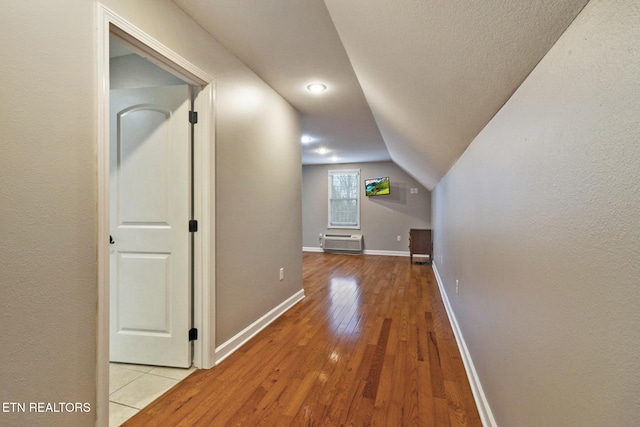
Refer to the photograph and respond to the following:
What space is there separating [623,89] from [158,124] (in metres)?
2.24

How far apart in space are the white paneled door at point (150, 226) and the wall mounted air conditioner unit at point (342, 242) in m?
5.59

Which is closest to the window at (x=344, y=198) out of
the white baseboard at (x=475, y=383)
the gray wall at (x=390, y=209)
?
the gray wall at (x=390, y=209)

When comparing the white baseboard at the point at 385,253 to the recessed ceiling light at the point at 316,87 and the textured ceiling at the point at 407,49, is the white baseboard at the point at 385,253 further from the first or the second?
the recessed ceiling light at the point at 316,87

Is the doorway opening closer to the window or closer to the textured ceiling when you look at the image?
the textured ceiling

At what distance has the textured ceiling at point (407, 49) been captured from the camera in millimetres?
883

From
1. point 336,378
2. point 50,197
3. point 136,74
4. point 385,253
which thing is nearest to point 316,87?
point 136,74

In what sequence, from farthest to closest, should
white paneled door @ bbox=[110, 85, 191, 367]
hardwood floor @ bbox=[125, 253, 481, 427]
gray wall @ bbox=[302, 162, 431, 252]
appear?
1. gray wall @ bbox=[302, 162, 431, 252]
2. white paneled door @ bbox=[110, 85, 191, 367]
3. hardwood floor @ bbox=[125, 253, 481, 427]

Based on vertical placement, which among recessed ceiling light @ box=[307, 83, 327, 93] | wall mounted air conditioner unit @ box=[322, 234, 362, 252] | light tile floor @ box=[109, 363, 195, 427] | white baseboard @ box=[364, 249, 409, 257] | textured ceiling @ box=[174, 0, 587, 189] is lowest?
light tile floor @ box=[109, 363, 195, 427]

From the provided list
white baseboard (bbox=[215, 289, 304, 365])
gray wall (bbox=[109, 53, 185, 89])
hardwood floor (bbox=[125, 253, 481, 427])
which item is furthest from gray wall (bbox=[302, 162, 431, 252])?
gray wall (bbox=[109, 53, 185, 89])

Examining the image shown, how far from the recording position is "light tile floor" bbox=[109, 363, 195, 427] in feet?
5.17

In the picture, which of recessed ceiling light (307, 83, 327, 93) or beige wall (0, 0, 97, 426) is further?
recessed ceiling light (307, 83, 327, 93)

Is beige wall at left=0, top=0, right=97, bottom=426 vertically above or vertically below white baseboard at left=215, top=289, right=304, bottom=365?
above

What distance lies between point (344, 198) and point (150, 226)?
597cm

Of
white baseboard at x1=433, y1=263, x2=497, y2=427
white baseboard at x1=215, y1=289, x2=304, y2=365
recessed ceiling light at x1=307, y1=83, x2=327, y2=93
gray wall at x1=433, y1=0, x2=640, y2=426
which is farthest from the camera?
recessed ceiling light at x1=307, y1=83, x2=327, y2=93
